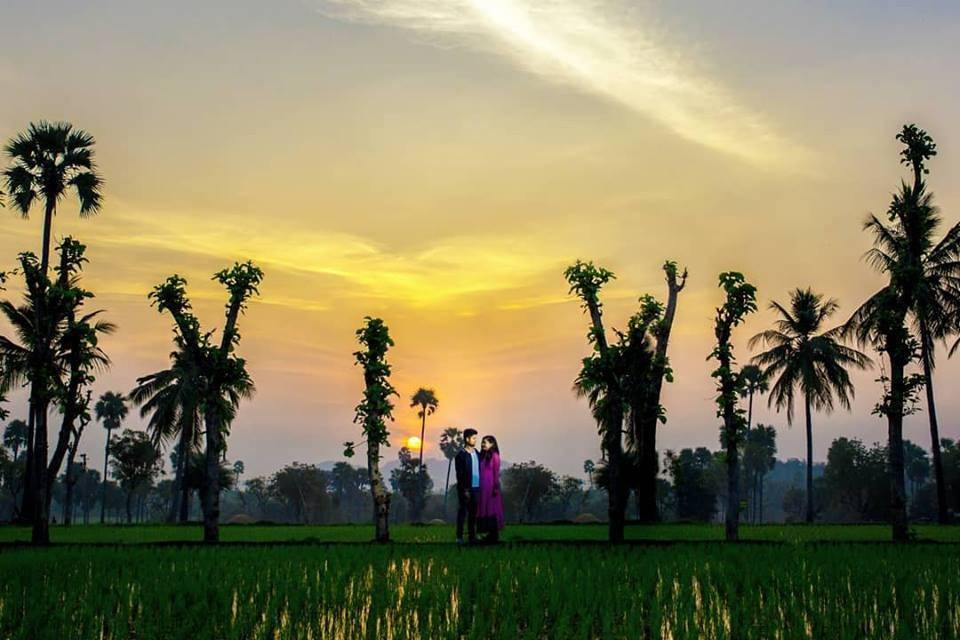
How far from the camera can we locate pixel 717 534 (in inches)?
1158

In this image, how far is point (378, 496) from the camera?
26.3 metres

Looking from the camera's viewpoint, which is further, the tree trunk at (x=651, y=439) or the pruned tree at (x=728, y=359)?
the tree trunk at (x=651, y=439)

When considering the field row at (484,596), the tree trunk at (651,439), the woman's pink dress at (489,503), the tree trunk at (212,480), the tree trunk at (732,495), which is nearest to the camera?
the field row at (484,596)

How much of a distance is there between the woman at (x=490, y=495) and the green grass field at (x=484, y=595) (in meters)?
2.40

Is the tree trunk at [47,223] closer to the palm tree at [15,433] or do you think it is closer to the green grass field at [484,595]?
the green grass field at [484,595]

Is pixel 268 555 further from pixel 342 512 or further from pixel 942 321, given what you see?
pixel 342 512

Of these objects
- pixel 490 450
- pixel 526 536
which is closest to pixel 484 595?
pixel 490 450

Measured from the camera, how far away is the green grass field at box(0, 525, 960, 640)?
9289 millimetres

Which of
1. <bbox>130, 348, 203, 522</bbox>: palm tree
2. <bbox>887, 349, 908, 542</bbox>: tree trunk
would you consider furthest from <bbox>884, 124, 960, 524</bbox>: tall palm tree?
<bbox>130, 348, 203, 522</bbox>: palm tree

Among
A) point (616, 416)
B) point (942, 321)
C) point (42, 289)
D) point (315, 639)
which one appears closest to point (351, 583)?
point (315, 639)

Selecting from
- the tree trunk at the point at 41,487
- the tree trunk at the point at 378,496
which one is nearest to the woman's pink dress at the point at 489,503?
the tree trunk at the point at 378,496

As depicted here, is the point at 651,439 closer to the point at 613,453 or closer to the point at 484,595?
the point at 613,453

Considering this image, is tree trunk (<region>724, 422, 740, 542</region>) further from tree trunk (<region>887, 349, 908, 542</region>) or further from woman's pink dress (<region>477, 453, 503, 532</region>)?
woman's pink dress (<region>477, 453, 503, 532</region>)

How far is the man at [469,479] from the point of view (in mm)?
18344
